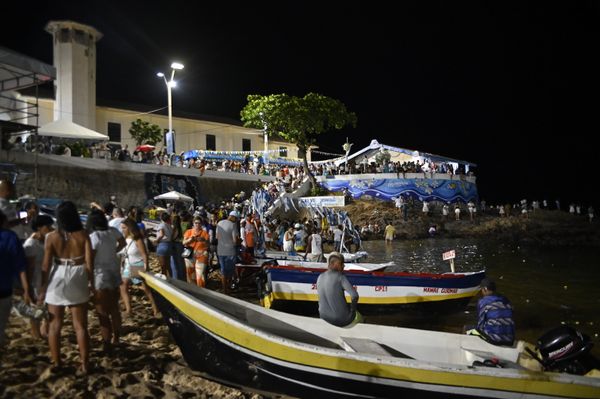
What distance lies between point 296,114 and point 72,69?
20.7m

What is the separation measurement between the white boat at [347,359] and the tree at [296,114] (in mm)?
29038

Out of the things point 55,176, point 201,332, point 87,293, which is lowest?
point 201,332

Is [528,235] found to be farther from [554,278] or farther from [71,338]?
[71,338]

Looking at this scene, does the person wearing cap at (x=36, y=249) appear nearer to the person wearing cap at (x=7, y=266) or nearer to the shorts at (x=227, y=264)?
the person wearing cap at (x=7, y=266)

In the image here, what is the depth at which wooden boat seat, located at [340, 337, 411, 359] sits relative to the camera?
571 cm

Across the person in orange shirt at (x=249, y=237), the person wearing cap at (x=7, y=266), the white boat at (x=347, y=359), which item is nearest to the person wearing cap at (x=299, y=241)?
the person in orange shirt at (x=249, y=237)

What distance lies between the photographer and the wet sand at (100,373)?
492 cm

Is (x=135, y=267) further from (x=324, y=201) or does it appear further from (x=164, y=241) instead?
(x=324, y=201)

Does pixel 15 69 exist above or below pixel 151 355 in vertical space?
above

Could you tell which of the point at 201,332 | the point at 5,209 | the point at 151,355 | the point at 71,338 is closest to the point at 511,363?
the point at 201,332

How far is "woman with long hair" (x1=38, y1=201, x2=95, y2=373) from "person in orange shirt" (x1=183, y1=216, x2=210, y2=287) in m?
4.48

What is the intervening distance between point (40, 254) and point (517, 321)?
10.3m

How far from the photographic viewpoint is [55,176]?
24375 millimetres

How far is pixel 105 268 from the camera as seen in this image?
5684 millimetres
